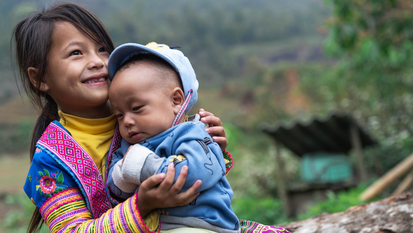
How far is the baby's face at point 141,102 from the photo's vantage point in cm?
150

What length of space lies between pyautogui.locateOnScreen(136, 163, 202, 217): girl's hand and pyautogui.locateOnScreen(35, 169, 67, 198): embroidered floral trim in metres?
0.32

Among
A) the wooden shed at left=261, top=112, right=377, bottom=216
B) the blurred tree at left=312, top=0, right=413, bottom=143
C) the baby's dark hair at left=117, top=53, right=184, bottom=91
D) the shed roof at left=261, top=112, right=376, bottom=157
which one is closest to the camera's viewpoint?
the baby's dark hair at left=117, top=53, right=184, bottom=91

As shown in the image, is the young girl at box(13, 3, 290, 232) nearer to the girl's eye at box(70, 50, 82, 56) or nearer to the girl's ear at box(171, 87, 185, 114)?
the girl's eye at box(70, 50, 82, 56)

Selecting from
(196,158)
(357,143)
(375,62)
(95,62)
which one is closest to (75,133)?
(95,62)

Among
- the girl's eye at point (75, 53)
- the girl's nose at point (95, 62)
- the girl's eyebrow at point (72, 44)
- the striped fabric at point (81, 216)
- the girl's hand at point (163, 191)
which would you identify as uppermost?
the girl's eyebrow at point (72, 44)

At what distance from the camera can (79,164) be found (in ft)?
4.86

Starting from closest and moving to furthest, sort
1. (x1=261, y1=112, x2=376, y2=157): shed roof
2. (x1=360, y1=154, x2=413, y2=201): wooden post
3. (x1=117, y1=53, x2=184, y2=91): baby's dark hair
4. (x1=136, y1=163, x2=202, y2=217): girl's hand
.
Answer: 1. (x1=136, y1=163, x2=202, y2=217): girl's hand
2. (x1=117, y1=53, x2=184, y2=91): baby's dark hair
3. (x1=360, y1=154, x2=413, y2=201): wooden post
4. (x1=261, y1=112, x2=376, y2=157): shed roof

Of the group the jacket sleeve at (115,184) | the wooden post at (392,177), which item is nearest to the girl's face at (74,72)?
the jacket sleeve at (115,184)

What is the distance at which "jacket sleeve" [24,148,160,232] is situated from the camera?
52.9 inches

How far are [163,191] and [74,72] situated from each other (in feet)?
2.11

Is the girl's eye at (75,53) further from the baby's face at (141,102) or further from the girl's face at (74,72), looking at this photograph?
the baby's face at (141,102)

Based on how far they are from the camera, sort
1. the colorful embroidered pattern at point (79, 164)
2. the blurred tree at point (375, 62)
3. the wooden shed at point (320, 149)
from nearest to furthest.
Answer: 1. the colorful embroidered pattern at point (79, 164)
2. the blurred tree at point (375, 62)
3. the wooden shed at point (320, 149)

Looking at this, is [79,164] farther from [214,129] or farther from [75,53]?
[214,129]

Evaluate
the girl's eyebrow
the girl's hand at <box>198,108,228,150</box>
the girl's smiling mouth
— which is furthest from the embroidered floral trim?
the girl's hand at <box>198,108,228,150</box>
